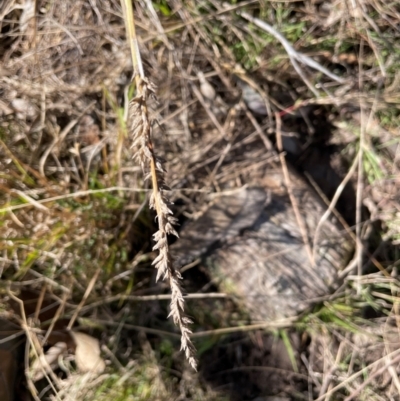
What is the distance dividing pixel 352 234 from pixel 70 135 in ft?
3.79

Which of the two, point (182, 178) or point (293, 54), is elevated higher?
point (293, 54)

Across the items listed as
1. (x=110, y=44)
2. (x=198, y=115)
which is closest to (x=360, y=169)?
(x=198, y=115)

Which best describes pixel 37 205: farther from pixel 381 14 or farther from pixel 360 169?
pixel 381 14

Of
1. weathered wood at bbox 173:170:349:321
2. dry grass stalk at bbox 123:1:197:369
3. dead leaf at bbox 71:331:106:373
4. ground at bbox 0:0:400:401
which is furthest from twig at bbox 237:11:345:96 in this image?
dead leaf at bbox 71:331:106:373

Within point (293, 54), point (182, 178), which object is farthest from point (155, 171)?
point (293, 54)

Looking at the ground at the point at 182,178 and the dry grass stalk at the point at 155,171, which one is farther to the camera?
the ground at the point at 182,178

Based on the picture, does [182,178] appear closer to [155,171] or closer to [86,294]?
[86,294]

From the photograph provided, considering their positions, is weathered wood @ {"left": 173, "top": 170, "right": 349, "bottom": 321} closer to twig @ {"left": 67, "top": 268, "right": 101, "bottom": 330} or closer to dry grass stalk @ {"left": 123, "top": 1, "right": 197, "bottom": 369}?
twig @ {"left": 67, "top": 268, "right": 101, "bottom": 330}

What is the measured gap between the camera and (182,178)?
1.74 meters

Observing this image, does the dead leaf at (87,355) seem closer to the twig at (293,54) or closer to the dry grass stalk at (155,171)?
the dry grass stalk at (155,171)

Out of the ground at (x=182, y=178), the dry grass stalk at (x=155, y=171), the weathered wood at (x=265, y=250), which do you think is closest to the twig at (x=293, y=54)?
the ground at (x=182, y=178)

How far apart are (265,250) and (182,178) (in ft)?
1.38

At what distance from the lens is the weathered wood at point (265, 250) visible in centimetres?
171

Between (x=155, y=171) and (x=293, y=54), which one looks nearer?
(x=155, y=171)
